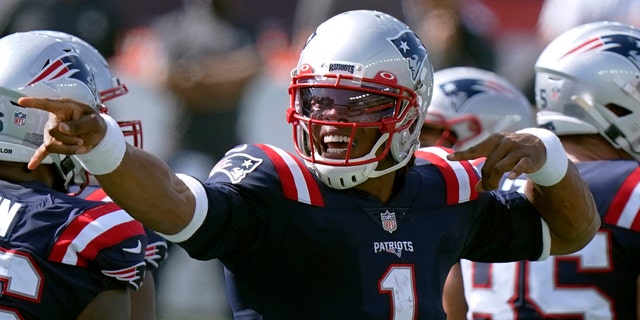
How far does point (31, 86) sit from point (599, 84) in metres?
1.88

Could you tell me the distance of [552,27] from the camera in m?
7.40

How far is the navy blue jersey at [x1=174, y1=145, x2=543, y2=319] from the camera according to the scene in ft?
10.8

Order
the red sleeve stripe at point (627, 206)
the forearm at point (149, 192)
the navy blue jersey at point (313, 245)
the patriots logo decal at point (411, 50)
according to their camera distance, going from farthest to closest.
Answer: the red sleeve stripe at point (627, 206), the patriots logo decal at point (411, 50), the navy blue jersey at point (313, 245), the forearm at point (149, 192)

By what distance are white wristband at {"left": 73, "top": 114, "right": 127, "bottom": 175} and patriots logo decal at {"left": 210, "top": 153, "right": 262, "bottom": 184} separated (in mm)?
437

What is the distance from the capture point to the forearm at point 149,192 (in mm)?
2947

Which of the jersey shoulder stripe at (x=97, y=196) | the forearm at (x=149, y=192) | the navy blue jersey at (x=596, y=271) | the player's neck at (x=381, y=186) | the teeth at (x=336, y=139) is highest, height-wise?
the forearm at (x=149, y=192)

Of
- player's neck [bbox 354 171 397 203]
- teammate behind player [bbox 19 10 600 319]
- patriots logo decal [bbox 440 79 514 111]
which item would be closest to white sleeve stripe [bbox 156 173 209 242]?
teammate behind player [bbox 19 10 600 319]

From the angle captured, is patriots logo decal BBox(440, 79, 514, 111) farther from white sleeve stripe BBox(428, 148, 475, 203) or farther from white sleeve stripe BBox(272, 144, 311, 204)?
white sleeve stripe BBox(272, 144, 311, 204)

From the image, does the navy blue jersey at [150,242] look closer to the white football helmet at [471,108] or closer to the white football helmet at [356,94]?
the white football helmet at [356,94]

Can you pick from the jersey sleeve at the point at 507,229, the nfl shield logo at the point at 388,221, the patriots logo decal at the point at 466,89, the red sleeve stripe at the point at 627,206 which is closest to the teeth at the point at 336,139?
the nfl shield logo at the point at 388,221

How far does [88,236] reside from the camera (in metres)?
3.60

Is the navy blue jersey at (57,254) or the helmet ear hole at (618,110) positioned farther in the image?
the helmet ear hole at (618,110)

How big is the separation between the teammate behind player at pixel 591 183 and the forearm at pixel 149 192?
1.41 meters

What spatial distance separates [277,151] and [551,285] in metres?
1.35
